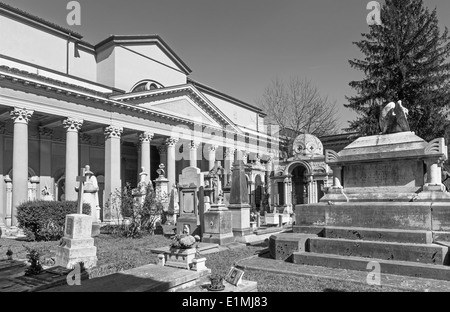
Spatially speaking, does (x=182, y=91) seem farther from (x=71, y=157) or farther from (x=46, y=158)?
(x=46, y=158)

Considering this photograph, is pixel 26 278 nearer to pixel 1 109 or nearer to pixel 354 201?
pixel 354 201

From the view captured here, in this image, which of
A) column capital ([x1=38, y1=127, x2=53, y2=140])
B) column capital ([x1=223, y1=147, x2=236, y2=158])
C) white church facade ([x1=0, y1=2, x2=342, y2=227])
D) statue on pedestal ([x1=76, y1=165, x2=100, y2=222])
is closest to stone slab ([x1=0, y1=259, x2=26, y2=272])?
statue on pedestal ([x1=76, y1=165, x2=100, y2=222])

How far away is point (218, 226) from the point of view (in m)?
11.7

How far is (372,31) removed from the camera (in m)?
26.5

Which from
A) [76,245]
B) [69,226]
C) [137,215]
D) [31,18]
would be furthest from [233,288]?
[31,18]

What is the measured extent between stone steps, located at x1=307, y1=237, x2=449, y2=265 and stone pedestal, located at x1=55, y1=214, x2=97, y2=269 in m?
5.16

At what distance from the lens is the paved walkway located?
5219mm

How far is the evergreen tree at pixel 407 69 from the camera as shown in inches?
971

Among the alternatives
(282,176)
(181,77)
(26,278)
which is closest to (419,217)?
(26,278)

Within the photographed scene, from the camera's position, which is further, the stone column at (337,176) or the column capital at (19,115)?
the column capital at (19,115)

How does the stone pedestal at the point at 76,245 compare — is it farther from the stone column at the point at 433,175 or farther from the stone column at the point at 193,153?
the stone column at the point at 193,153

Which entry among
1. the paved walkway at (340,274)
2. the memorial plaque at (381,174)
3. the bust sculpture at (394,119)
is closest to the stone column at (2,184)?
the paved walkway at (340,274)

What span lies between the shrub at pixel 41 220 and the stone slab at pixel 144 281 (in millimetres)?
9564

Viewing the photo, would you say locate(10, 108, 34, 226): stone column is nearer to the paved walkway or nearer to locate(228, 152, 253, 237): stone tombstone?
locate(228, 152, 253, 237): stone tombstone
